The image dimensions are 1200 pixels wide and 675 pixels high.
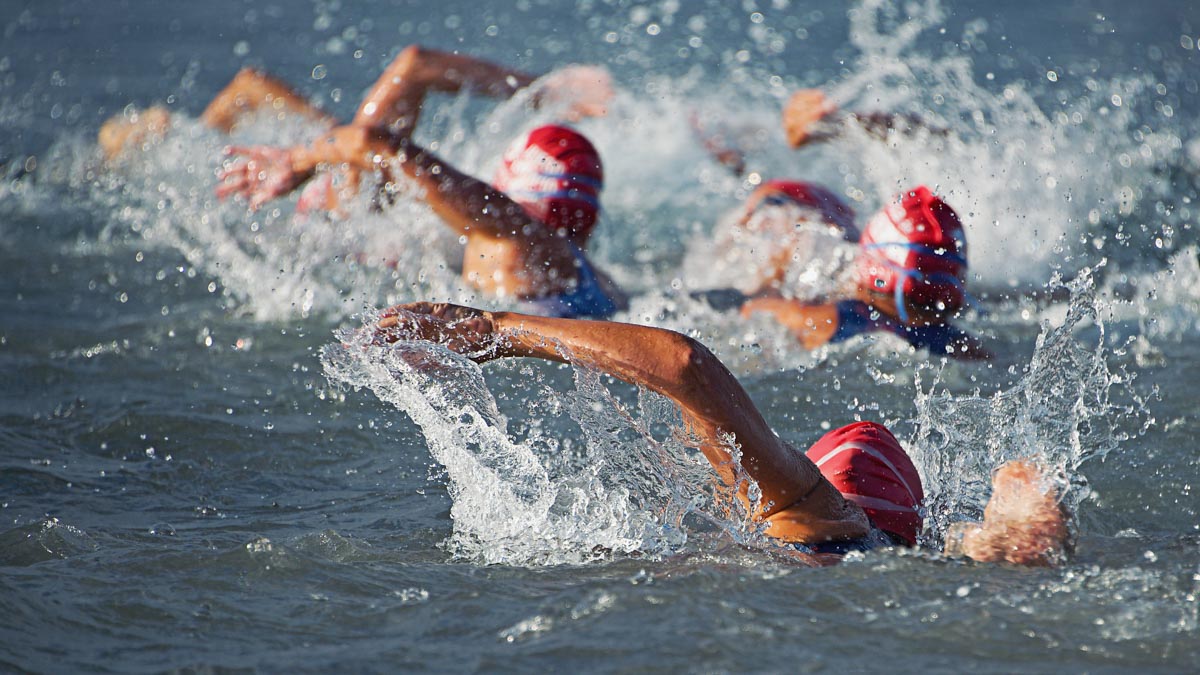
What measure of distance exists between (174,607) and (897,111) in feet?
20.6

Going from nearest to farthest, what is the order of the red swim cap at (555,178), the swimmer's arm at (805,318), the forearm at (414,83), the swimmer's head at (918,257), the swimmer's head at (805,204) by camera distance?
the swimmer's head at (918,257)
the swimmer's arm at (805,318)
the red swim cap at (555,178)
the swimmer's head at (805,204)
the forearm at (414,83)

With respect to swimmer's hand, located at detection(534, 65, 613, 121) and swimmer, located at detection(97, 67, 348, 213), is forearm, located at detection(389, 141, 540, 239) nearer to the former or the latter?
swimmer, located at detection(97, 67, 348, 213)

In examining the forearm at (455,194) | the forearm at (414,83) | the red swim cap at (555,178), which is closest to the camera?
the forearm at (455,194)

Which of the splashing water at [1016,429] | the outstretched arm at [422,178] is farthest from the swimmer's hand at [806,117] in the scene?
the splashing water at [1016,429]

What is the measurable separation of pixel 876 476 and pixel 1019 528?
1.41 ft

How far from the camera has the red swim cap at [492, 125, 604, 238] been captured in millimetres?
5512

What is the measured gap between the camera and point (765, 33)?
12531mm

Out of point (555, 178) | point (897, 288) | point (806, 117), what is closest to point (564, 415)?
point (555, 178)

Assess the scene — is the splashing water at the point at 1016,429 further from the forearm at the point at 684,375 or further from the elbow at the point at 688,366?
the elbow at the point at 688,366

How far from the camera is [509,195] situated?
18.3ft

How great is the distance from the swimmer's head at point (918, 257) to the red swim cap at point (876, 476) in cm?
140

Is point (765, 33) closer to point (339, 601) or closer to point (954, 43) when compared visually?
point (954, 43)

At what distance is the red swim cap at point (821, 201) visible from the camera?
604cm

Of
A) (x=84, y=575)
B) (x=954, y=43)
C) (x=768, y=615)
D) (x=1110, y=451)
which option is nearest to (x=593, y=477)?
(x=768, y=615)
